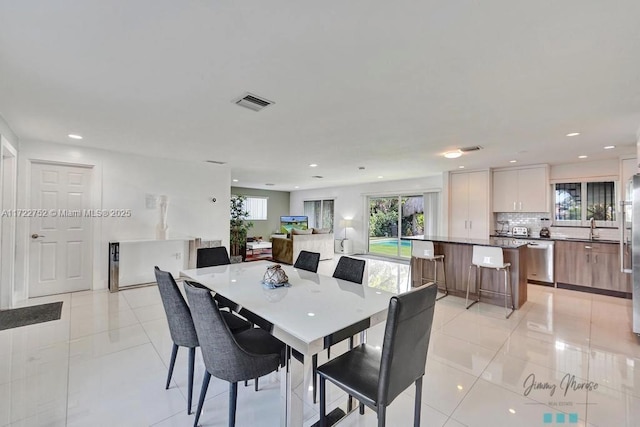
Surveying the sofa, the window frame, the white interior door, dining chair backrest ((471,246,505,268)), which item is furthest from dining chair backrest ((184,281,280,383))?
the window frame

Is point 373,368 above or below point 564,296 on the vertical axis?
above

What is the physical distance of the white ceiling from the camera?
4.80ft

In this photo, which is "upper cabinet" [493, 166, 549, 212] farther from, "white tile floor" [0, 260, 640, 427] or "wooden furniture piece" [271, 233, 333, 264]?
"wooden furniture piece" [271, 233, 333, 264]

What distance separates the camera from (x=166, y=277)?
1841 mm

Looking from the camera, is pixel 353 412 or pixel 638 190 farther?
pixel 638 190

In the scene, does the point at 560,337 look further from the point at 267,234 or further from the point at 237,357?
the point at 267,234

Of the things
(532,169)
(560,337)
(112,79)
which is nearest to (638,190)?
(560,337)

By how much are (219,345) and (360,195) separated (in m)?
7.98

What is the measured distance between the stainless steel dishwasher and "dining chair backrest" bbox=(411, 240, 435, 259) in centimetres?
237

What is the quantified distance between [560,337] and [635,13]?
119 inches

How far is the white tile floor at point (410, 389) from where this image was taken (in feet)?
6.04

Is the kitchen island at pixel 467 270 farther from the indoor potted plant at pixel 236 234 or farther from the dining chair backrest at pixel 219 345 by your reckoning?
the indoor potted plant at pixel 236 234

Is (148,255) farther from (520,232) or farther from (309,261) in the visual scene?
(520,232)

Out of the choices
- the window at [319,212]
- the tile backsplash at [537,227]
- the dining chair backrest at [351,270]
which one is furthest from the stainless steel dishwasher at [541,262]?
the window at [319,212]
